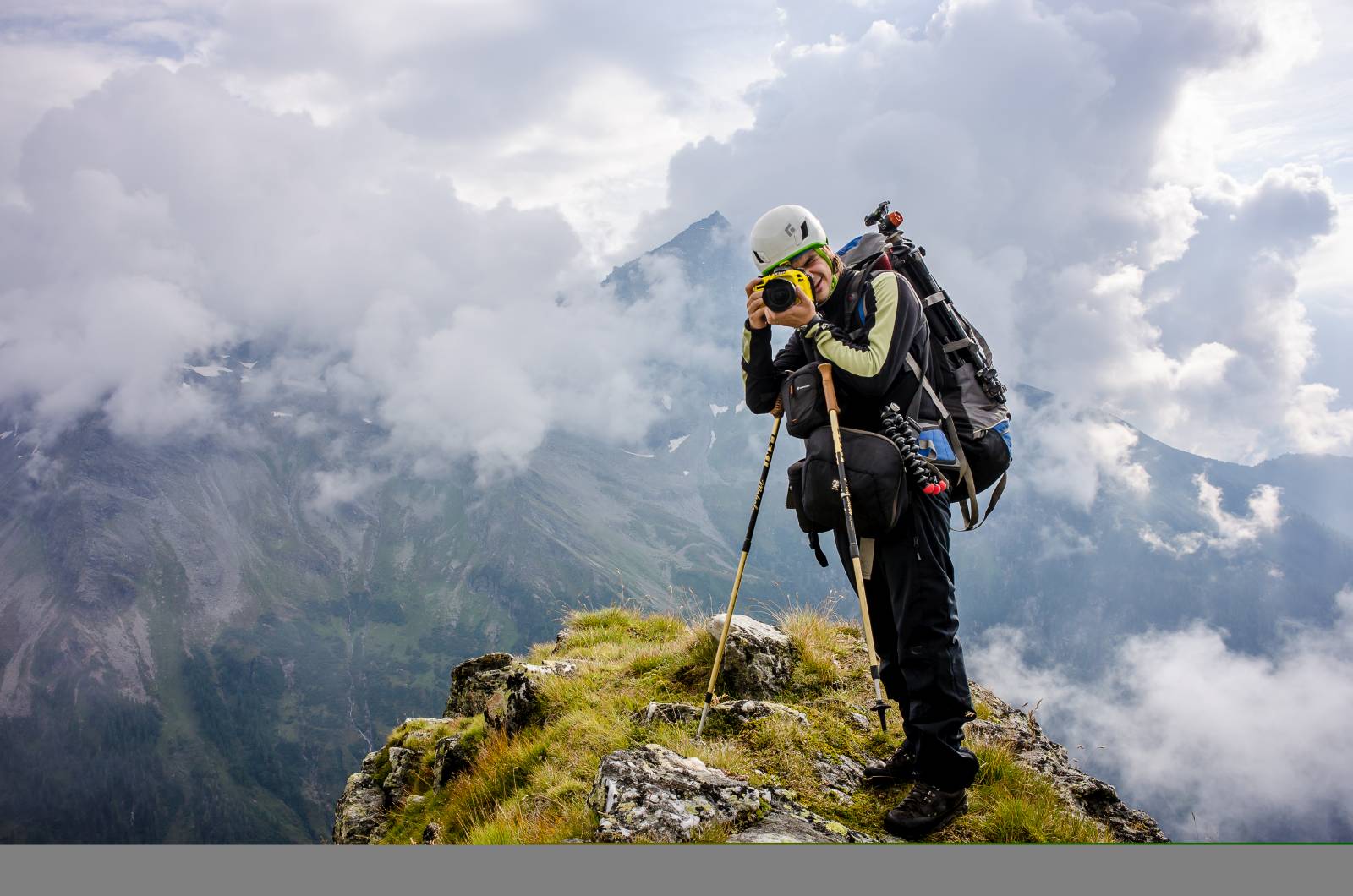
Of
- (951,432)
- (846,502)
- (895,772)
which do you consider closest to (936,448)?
(951,432)

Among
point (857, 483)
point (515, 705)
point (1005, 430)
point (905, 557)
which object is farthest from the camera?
point (515, 705)

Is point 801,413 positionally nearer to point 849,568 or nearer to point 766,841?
point 849,568

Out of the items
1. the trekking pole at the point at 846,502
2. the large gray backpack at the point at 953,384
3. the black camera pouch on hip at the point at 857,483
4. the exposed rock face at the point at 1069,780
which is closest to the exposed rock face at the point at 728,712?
the trekking pole at the point at 846,502

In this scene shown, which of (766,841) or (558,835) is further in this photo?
(558,835)

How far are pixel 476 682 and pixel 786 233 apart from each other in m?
6.80

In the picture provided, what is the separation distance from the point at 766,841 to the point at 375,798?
19.0 ft

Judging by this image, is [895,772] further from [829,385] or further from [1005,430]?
[829,385]

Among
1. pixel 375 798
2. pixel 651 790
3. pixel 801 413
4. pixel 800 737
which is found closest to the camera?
pixel 651 790

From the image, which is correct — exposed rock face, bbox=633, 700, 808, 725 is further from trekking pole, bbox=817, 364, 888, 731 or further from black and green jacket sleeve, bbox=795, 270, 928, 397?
black and green jacket sleeve, bbox=795, 270, 928, 397

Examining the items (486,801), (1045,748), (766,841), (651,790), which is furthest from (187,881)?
(1045,748)

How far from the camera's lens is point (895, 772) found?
4984 mm

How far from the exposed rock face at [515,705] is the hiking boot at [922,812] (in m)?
3.66

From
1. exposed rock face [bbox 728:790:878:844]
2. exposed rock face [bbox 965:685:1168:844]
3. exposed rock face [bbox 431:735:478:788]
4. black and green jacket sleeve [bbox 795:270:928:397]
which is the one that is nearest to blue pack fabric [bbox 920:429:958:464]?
black and green jacket sleeve [bbox 795:270:928:397]

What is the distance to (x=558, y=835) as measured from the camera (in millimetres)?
4152
